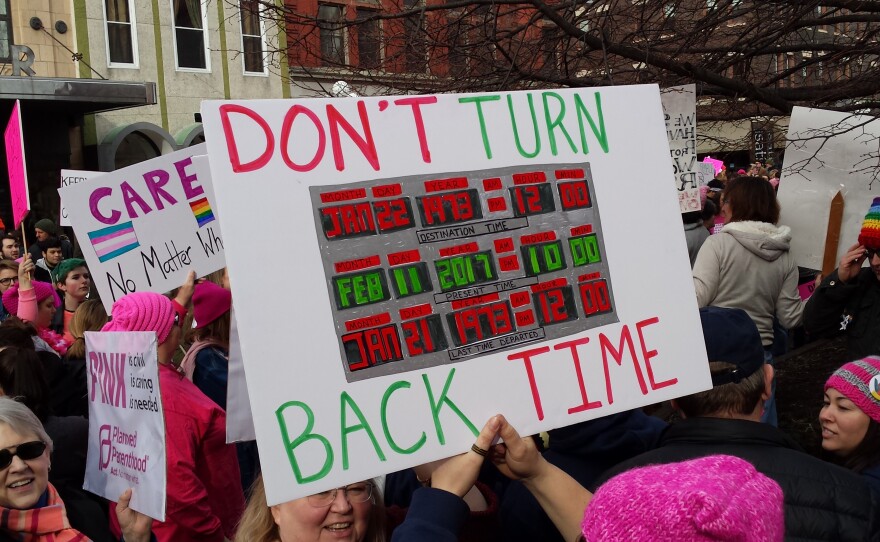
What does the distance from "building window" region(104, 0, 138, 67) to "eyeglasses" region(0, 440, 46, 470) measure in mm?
20492

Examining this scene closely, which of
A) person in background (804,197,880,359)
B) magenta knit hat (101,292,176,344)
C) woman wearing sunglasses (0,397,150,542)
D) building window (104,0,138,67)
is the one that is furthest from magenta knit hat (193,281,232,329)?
building window (104,0,138,67)

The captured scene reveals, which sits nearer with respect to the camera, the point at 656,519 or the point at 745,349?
the point at 656,519

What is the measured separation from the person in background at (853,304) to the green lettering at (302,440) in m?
3.29

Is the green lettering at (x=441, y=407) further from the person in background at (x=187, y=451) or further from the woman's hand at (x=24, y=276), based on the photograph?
the woman's hand at (x=24, y=276)

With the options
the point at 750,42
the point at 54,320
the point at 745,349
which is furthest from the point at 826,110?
the point at 54,320

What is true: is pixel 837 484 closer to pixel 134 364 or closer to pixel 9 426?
pixel 134 364

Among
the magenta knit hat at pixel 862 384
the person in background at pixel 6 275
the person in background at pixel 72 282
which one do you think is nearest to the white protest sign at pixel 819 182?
the magenta knit hat at pixel 862 384

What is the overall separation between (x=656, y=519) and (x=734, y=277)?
3.89m

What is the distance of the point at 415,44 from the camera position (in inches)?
254

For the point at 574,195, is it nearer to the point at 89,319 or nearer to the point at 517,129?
the point at 517,129

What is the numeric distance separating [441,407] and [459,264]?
0.34 meters

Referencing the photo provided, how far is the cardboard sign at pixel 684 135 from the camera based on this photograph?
6251 mm

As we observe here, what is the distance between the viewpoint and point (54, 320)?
790 cm

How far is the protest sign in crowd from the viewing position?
1902 mm
